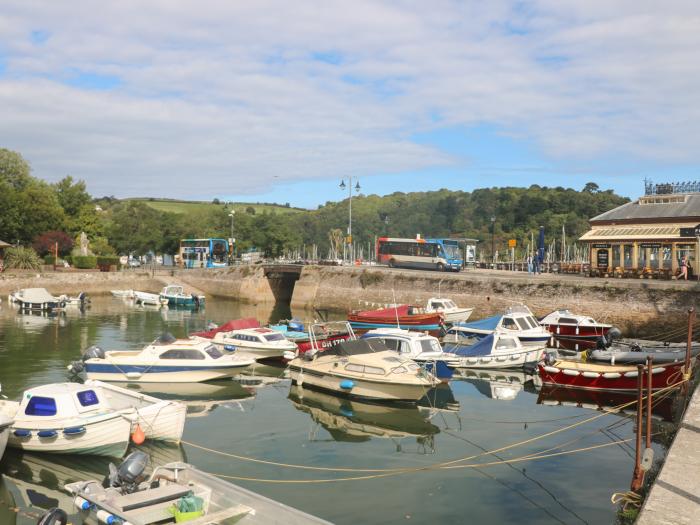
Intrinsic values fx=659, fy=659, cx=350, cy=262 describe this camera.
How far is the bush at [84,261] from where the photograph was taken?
80.0 meters

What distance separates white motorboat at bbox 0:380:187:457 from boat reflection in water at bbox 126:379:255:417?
200 inches

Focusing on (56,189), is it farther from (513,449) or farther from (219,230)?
(513,449)

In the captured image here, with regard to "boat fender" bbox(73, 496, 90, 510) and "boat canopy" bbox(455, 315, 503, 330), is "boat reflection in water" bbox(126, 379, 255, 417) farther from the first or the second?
"boat canopy" bbox(455, 315, 503, 330)

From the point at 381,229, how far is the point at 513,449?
129025 mm

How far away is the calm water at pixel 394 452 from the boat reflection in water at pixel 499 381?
0.09 metres

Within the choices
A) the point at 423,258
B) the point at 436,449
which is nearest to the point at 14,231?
the point at 423,258

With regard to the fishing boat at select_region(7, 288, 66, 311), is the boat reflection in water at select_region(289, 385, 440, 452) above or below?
below

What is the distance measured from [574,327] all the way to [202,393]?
2217cm

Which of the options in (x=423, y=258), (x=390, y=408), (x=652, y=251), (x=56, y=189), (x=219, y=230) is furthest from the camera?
(x=219, y=230)

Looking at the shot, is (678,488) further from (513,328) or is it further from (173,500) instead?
(513,328)

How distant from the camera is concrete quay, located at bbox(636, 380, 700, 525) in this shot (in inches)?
424

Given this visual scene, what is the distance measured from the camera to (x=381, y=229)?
483 ft

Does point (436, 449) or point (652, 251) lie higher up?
point (652, 251)

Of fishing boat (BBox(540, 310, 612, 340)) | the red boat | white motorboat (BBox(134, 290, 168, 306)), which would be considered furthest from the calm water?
white motorboat (BBox(134, 290, 168, 306))
